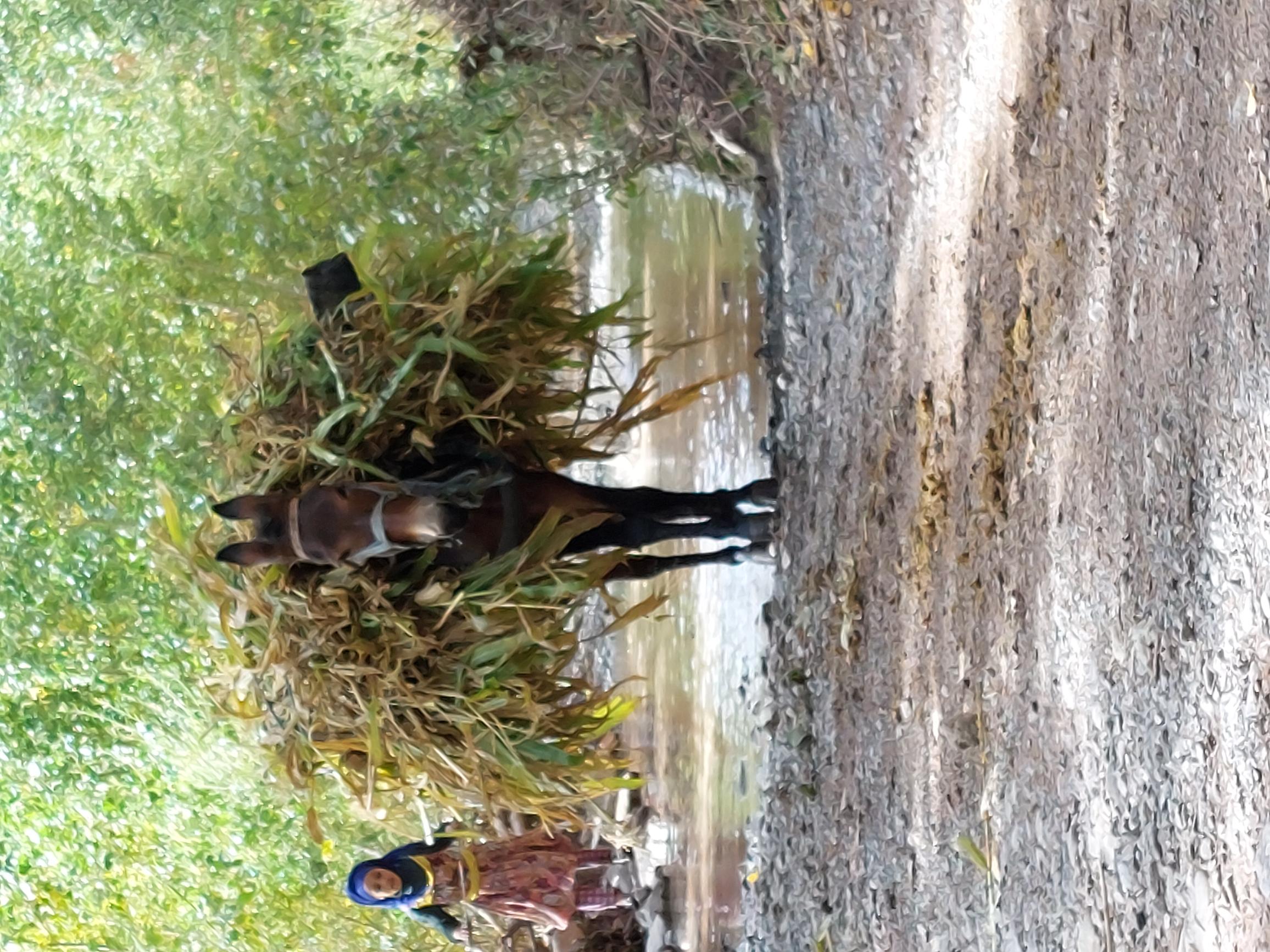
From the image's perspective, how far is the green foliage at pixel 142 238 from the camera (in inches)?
127

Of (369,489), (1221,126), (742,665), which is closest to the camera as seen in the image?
(1221,126)

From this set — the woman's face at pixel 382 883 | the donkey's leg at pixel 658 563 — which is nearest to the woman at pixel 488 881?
the woman's face at pixel 382 883

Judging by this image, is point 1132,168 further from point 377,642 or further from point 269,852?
point 269,852

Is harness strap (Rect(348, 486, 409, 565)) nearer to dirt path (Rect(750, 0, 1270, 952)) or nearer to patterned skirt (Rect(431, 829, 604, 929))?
dirt path (Rect(750, 0, 1270, 952))

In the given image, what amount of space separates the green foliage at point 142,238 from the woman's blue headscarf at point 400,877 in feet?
3.12

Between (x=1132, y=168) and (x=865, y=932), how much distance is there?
1.55 metres

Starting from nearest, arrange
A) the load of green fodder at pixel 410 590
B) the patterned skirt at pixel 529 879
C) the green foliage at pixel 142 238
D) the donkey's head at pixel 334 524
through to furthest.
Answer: the donkey's head at pixel 334 524 < the load of green fodder at pixel 410 590 < the patterned skirt at pixel 529 879 < the green foliage at pixel 142 238

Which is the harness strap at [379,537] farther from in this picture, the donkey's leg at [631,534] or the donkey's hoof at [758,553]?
the donkey's hoof at [758,553]

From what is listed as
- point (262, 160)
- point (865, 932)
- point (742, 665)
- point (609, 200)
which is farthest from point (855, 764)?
point (262, 160)

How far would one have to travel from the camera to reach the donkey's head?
169 centimetres

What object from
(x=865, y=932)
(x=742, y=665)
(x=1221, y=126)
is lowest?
(x=865, y=932)

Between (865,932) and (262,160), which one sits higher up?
(262,160)

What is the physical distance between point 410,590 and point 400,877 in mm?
958

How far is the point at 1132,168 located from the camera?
1.57m
